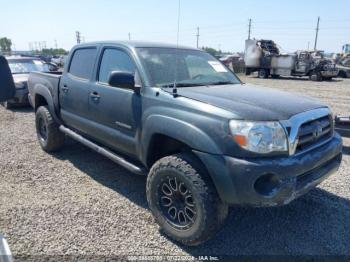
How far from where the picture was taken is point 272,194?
260 cm

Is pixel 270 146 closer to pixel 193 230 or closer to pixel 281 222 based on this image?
pixel 193 230

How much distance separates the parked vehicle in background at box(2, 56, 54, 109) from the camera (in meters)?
9.59

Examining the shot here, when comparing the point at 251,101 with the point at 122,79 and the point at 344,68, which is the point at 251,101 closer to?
the point at 122,79

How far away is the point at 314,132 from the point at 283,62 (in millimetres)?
22808

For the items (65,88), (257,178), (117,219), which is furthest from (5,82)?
(65,88)

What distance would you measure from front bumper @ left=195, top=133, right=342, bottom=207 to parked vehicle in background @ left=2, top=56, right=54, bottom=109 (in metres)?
8.36

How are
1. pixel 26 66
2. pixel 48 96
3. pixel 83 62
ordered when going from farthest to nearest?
pixel 26 66, pixel 48 96, pixel 83 62

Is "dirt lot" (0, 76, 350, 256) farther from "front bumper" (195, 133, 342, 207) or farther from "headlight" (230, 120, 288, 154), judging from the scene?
"headlight" (230, 120, 288, 154)

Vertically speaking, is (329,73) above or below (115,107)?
below

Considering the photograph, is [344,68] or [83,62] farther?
[344,68]

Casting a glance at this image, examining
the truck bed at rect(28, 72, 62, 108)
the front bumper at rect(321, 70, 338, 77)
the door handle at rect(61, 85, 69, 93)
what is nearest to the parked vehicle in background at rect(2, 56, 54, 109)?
the truck bed at rect(28, 72, 62, 108)

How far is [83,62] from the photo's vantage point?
466 cm

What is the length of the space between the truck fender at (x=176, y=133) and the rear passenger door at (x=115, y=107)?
9.6 inches

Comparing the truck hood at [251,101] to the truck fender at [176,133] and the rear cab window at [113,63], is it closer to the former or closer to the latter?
the truck fender at [176,133]
